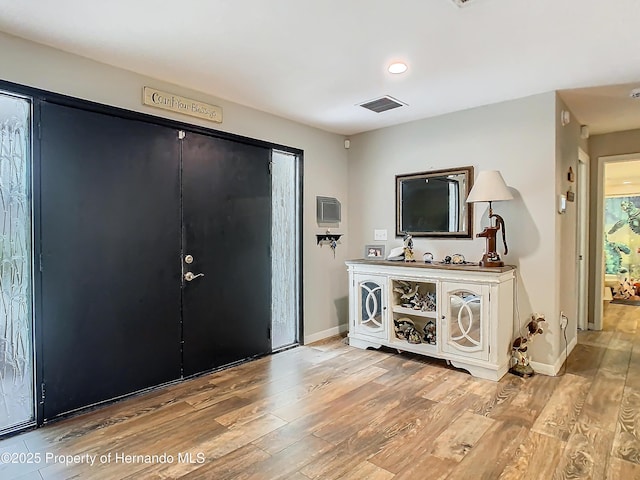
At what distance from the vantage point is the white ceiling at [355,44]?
6.63ft

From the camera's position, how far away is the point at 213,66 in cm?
273

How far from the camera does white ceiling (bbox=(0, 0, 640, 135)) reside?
2.02 metres

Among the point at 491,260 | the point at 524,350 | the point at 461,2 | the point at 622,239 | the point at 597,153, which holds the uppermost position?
the point at 461,2

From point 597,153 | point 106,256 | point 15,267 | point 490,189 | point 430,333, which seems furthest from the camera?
point 597,153

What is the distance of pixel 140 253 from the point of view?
2.87 metres

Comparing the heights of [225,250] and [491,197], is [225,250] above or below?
below

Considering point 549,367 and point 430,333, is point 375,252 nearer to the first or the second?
point 430,333

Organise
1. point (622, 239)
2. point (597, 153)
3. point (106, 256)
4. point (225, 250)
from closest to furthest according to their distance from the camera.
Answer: point (106, 256), point (225, 250), point (597, 153), point (622, 239)

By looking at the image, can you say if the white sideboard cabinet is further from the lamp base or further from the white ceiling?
the white ceiling

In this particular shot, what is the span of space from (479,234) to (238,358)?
2.42 meters

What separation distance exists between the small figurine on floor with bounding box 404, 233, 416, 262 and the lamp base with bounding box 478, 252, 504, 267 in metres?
0.76

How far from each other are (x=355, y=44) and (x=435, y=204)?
1.97m

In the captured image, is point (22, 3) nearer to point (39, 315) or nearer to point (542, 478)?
point (39, 315)

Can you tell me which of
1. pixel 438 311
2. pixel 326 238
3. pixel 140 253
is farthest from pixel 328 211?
pixel 140 253
